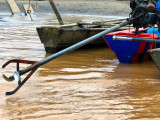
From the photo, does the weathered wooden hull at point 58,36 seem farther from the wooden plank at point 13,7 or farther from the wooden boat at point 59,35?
the wooden plank at point 13,7

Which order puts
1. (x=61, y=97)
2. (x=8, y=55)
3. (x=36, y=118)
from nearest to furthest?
(x=36, y=118), (x=61, y=97), (x=8, y=55)

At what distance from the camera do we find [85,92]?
4.59 metres

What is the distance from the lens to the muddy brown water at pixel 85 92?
376 centimetres

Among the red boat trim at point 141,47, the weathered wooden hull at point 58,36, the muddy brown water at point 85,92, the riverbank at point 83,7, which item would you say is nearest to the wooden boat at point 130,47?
the red boat trim at point 141,47

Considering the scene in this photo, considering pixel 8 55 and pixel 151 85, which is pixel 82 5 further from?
pixel 151 85

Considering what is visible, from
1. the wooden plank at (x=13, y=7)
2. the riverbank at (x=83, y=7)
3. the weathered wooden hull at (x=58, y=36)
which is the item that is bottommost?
the riverbank at (x=83, y=7)

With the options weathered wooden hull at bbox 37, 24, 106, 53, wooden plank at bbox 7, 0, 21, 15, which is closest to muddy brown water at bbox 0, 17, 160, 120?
weathered wooden hull at bbox 37, 24, 106, 53

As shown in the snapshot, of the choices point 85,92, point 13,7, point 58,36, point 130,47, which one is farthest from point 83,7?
point 85,92

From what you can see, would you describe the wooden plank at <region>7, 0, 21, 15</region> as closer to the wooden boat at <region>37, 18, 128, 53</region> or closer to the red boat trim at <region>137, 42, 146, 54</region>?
the wooden boat at <region>37, 18, 128, 53</region>

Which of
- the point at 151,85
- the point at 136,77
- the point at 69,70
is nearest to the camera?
the point at 151,85

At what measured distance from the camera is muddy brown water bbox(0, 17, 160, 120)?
376 centimetres

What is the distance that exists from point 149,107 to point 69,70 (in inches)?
87.1

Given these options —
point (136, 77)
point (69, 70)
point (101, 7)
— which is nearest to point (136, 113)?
point (136, 77)

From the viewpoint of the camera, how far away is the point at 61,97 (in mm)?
4328
